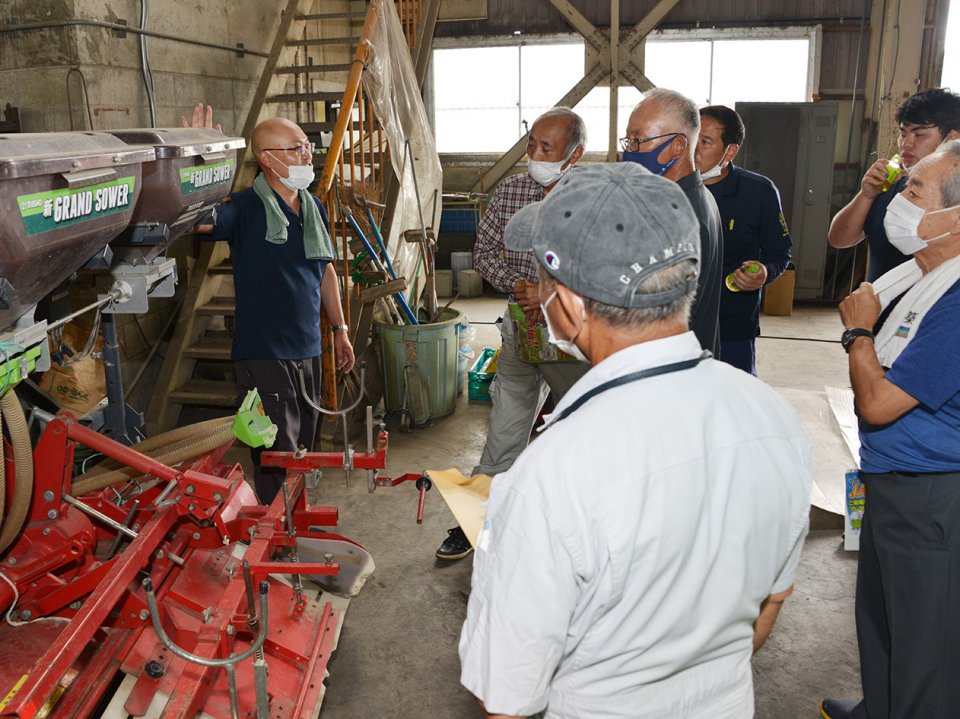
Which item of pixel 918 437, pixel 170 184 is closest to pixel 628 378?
pixel 918 437

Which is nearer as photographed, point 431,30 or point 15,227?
point 15,227

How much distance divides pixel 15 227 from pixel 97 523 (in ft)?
4.16

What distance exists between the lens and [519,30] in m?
8.96

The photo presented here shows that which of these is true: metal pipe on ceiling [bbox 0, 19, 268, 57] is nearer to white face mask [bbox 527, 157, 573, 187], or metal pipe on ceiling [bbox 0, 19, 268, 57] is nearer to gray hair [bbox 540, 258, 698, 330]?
white face mask [bbox 527, 157, 573, 187]

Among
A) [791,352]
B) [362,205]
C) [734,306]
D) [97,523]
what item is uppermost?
[362,205]

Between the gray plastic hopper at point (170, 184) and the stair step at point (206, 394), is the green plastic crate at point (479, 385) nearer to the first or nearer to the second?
the stair step at point (206, 394)

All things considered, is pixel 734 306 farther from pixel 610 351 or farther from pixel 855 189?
pixel 855 189

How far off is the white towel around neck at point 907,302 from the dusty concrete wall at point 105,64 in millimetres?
4256

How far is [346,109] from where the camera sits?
4.38 meters

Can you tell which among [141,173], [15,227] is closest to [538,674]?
[15,227]

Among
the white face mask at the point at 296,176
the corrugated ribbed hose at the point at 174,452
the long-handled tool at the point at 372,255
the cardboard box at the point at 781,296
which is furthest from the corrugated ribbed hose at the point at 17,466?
the cardboard box at the point at 781,296

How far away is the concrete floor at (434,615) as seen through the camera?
8.41 feet

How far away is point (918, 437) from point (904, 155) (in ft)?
5.16

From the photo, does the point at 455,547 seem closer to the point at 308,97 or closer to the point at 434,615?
the point at 434,615
